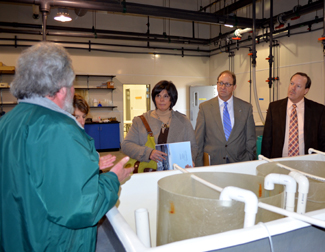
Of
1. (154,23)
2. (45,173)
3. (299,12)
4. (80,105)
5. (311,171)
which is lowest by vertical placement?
(311,171)

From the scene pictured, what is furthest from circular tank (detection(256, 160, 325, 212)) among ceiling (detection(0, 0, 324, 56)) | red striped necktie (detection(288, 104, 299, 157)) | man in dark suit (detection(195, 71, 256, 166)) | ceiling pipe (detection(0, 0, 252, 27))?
ceiling pipe (detection(0, 0, 252, 27))

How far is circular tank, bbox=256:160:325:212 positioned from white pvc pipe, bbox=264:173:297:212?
20 cm

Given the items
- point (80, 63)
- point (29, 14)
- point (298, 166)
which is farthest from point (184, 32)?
point (298, 166)

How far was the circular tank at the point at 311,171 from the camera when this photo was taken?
1015mm

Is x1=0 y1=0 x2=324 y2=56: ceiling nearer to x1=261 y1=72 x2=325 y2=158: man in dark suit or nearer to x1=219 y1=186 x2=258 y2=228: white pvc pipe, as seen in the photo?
x1=261 y1=72 x2=325 y2=158: man in dark suit

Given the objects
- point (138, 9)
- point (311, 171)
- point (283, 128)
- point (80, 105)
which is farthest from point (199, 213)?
point (138, 9)

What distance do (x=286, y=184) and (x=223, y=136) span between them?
153cm

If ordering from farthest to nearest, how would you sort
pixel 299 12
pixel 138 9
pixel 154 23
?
pixel 154 23, pixel 299 12, pixel 138 9

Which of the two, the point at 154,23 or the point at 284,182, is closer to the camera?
the point at 284,182

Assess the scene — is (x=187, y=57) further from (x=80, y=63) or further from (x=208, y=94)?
(x=80, y=63)

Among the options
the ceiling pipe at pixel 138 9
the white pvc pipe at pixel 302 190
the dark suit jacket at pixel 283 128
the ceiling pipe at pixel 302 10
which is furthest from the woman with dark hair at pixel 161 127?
the ceiling pipe at pixel 302 10

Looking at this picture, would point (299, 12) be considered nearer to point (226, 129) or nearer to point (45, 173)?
point (226, 129)

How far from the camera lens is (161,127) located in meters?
2.12

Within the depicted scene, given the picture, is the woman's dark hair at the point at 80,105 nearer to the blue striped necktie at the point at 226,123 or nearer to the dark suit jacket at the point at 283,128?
the blue striped necktie at the point at 226,123
